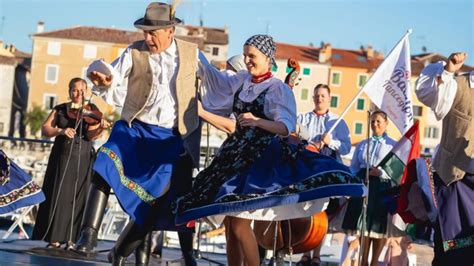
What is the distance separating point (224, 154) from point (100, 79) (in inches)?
35.3

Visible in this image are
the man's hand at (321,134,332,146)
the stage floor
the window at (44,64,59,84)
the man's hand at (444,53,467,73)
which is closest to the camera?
the man's hand at (444,53,467,73)

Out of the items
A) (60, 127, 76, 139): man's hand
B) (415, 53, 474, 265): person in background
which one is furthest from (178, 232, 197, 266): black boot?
(60, 127, 76, 139): man's hand

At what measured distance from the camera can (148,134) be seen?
25.3 ft

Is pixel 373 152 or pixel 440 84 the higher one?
pixel 440 84

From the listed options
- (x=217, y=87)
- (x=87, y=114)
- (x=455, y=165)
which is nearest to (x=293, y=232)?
(x=217, y=87)

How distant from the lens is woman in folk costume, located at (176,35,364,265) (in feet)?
23.4

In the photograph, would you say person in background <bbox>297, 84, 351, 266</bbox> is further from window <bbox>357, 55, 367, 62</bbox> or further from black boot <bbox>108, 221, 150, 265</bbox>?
window <bbox>357, 55, 367, 62</bbox>

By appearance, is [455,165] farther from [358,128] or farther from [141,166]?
[358,128]

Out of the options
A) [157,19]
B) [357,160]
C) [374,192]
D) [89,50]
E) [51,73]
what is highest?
[89,50]

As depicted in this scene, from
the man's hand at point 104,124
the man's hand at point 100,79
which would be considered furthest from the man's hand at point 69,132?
the man's hand at point 100,79

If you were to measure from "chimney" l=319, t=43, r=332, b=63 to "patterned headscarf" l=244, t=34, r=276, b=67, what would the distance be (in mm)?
89285

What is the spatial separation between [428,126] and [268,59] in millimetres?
94618

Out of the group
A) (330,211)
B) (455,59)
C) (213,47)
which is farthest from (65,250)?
(213,47)

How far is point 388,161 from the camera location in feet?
34.7
